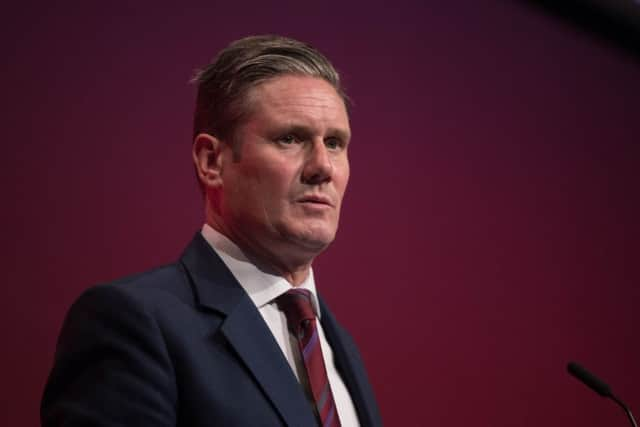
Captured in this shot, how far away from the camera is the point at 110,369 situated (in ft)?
3.98

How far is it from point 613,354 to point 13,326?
1968mm

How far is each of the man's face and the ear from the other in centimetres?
2

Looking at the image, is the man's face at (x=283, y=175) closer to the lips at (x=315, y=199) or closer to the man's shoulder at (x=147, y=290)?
the lips at (x=315, y=199)

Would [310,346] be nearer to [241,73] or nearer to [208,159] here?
[208,159]

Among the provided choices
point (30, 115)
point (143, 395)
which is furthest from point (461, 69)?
point (143, 395)

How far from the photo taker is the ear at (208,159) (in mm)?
1539

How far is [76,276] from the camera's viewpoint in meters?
1.90

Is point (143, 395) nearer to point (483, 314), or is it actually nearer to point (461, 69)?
point (483, 314)

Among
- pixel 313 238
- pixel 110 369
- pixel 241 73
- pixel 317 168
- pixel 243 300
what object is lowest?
pixel 110 369

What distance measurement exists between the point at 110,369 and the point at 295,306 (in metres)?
0.38

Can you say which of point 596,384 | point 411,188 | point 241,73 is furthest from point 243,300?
point 411,188

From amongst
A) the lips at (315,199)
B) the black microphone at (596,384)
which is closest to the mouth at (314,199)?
the lips at (315,199)

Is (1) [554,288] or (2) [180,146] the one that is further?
(1) [554,288]

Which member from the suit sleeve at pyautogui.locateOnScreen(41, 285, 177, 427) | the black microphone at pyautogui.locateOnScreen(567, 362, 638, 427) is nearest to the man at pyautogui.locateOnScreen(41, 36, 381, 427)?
the suit sleeve at pyautogui.locateOnScreen(41, 285, 177, 427)
